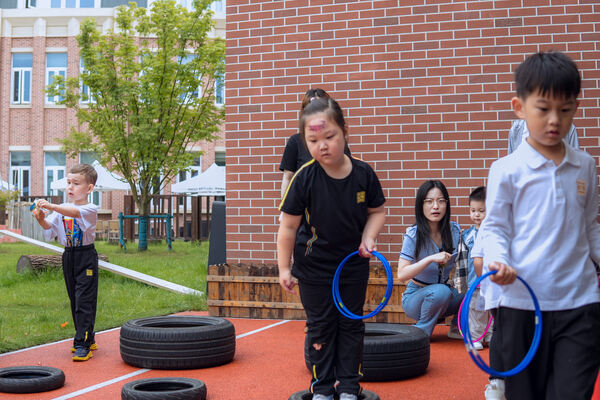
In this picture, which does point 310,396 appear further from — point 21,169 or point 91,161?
point 21,169

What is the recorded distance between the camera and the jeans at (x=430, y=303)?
5.48 metres

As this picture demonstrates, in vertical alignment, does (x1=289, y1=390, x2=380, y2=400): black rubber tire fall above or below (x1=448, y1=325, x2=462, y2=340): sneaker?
above

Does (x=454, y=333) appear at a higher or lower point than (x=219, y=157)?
lower

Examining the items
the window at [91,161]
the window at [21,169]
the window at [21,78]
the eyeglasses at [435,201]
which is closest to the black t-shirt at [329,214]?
the eyeglasses at [435,201]

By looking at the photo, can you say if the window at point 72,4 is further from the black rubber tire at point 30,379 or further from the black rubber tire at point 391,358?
the black rubber tire at point 391,358

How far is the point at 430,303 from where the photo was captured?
5.49 metres

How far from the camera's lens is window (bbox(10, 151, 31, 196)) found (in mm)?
32750

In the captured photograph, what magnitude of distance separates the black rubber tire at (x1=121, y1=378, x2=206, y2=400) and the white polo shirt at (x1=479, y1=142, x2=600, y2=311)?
1995 mm

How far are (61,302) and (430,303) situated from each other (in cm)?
580

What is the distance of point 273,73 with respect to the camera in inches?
306

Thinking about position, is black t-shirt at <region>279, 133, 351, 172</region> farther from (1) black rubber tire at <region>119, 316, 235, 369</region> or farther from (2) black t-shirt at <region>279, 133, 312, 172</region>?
(1) black rubber tire at <region>119, 316, 235, 369</region>

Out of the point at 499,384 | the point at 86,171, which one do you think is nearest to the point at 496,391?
the point at 499,384

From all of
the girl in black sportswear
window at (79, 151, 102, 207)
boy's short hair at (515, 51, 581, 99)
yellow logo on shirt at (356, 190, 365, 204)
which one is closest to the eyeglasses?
the girl in black sportswear

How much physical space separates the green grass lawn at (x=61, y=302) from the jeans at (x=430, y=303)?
11.0 ft
